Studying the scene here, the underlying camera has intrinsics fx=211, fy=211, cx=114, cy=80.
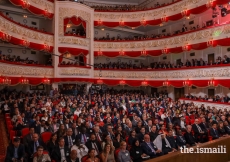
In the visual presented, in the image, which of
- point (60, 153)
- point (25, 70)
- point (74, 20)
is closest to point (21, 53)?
point (25, 70)

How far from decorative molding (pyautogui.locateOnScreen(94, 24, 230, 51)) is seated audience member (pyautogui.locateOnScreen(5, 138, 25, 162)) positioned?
13.2 metres

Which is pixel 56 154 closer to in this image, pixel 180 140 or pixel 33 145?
pixel 33 145

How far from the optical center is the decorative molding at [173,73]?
1346cm

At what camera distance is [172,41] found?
1700 centimetres

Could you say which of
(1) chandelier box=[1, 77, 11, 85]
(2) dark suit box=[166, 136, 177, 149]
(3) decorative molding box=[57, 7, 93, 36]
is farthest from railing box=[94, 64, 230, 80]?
(2) dark suit box=[166, 136, 177, 149]

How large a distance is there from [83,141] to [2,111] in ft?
19.5

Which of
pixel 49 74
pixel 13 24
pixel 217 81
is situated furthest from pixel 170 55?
pixel 13 24

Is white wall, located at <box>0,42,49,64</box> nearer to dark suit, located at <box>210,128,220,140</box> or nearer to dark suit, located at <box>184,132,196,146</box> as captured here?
dark suit, located at <box>184,132,196,146</box>

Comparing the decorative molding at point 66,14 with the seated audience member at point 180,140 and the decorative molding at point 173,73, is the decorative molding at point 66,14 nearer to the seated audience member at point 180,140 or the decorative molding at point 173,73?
the decorative molding at point 173,73

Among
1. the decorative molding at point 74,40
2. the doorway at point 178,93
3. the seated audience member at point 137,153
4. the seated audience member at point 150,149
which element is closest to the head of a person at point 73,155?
the seated audience member at point 137,153

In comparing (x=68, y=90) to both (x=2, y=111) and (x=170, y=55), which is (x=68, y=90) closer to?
(x=2, y=111)

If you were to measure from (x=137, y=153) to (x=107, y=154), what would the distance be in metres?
0.98

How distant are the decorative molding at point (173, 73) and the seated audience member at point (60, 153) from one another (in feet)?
38.1

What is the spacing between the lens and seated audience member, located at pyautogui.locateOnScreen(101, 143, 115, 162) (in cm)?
426
